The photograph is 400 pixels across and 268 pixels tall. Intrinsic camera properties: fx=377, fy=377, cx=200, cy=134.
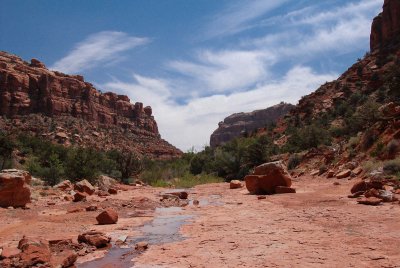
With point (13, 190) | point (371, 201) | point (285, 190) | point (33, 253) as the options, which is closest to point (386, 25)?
point (285, 190)

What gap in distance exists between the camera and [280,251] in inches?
231

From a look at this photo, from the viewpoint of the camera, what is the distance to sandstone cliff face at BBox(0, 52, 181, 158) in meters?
69.6

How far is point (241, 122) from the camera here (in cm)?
15400

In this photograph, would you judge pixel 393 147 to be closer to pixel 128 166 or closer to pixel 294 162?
pixel 294 162

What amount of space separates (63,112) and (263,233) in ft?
272

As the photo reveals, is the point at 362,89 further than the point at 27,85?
No

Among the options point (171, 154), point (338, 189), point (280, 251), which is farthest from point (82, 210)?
point (171, 154)

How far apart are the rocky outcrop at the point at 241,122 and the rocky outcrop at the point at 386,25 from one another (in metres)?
78.7

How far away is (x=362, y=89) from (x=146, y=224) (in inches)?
1751

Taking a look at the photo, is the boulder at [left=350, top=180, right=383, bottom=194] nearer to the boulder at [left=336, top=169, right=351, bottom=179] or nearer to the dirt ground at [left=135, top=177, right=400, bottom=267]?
the dirt ground at [left=135, top=177, right=400, bottom=267]

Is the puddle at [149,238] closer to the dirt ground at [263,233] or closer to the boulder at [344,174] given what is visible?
the dirt ground at [263,233]

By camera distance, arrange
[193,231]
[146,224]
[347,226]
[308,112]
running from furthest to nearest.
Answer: [308,112], [146,224], [193,231], [347,226]

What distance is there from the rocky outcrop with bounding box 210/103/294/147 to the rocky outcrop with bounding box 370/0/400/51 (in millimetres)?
78663

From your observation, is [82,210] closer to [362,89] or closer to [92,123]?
[362,89]
